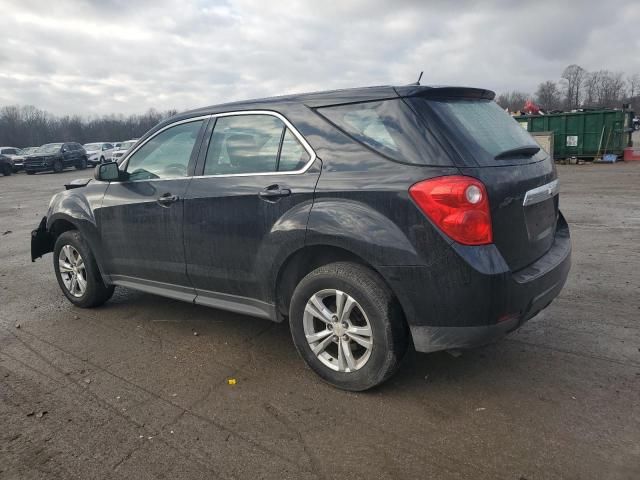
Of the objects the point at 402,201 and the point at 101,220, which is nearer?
the point at 402,201

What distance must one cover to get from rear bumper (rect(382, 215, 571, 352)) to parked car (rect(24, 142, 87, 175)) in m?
33.7

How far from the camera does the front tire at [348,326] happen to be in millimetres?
3057

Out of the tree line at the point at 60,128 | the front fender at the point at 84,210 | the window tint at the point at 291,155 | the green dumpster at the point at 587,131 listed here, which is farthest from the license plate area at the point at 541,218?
the tree line at the point at 60,128

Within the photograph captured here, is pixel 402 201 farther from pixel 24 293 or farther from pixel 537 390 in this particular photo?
pixel 24 293

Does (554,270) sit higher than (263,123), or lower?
lower

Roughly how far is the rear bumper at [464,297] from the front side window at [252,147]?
106 cm

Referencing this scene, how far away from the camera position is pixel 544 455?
2594mm

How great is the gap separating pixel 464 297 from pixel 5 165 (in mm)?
36378

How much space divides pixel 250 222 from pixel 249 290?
503mm

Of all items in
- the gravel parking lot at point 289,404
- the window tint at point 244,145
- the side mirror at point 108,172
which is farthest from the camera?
the side mirror at point 108,172

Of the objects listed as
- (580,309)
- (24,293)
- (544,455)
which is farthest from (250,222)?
(24,293)

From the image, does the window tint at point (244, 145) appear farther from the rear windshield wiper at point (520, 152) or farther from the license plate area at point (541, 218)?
the license plate area at point (541, 218)

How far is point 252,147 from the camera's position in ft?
12.2

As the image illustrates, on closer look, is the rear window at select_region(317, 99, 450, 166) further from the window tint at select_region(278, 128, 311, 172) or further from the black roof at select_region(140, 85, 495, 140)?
the window tint at select_region(278, 128, 311, 172)
